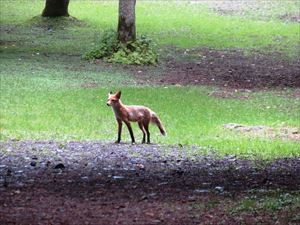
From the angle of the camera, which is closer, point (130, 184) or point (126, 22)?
point (130, 184)

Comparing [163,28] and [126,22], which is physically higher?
[126,22]

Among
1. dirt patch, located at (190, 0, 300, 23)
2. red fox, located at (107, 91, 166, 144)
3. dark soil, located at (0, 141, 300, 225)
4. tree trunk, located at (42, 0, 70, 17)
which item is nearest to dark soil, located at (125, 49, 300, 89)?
tree trunk, located at (42, 0, 70, 17)

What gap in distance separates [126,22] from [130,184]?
16.1m

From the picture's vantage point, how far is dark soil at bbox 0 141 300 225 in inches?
309

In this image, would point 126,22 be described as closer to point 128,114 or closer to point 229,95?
point 229,95

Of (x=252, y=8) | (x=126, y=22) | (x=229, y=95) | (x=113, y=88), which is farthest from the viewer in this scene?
(x=252, y=8)

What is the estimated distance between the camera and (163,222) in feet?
25.0

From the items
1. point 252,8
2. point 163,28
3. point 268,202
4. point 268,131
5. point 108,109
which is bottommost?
point 163,28

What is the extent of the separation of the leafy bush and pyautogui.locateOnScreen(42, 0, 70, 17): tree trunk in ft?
23.9

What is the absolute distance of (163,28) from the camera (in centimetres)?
3209

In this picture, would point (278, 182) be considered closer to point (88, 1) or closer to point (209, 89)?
point (209, 89)

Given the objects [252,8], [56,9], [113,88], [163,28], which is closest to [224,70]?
[113,88]

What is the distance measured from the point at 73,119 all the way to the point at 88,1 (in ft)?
77.3

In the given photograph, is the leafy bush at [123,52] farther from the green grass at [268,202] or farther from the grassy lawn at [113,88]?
the green grass at [268,202]
